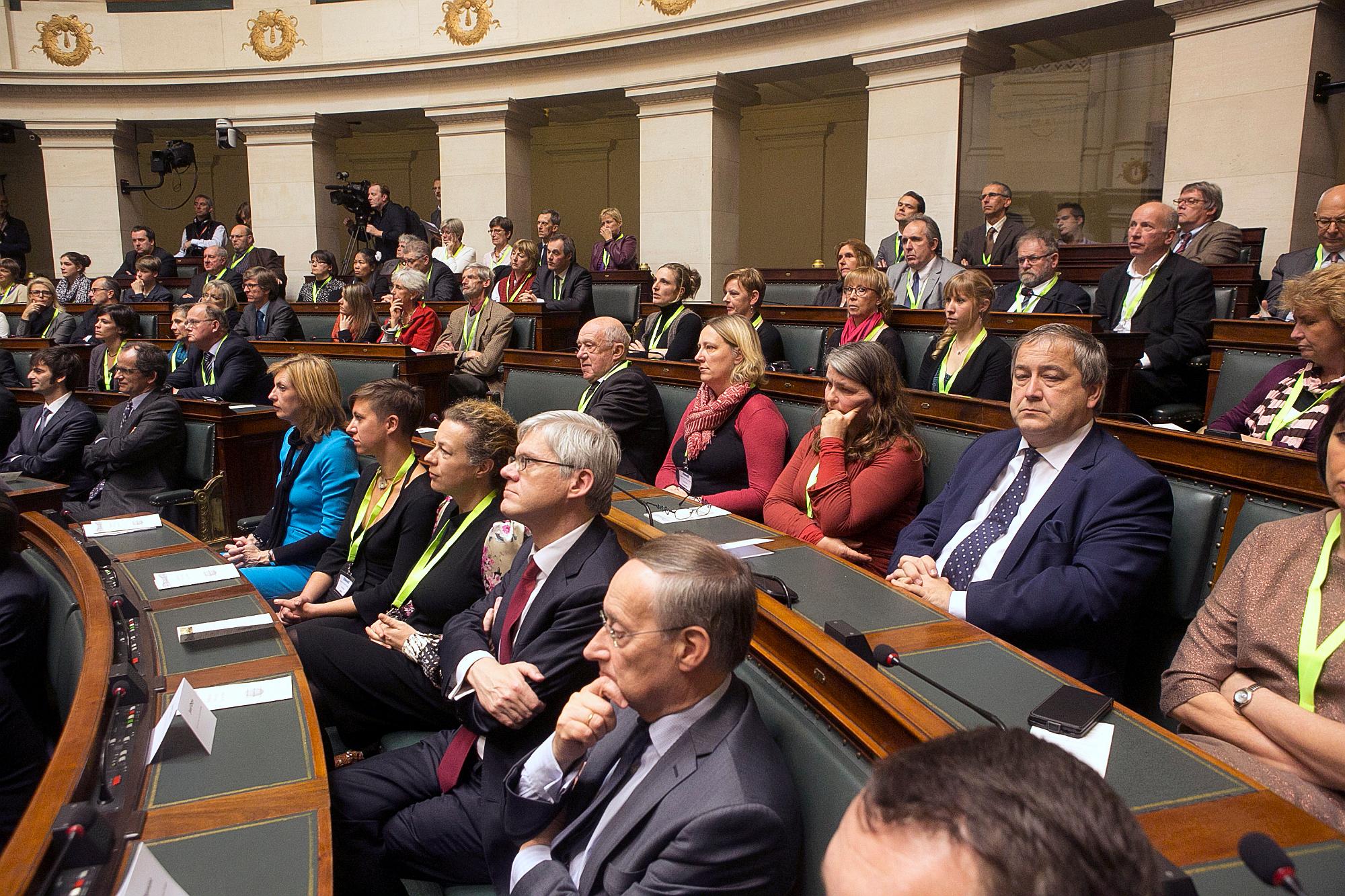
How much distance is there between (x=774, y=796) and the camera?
1196 mm

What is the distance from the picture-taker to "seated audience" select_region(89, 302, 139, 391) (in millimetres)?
5492

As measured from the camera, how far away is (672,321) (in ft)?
17.0

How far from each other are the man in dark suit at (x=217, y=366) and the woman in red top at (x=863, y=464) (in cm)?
349

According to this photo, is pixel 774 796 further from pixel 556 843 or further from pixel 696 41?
pixel 696 41

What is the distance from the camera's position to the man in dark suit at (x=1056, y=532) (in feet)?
6.13

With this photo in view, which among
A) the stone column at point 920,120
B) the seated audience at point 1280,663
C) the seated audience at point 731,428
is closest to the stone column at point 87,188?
the stone column at point 920,120

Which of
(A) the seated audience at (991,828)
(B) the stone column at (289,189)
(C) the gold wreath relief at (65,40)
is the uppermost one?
(C) the gold wreath relief at (65,40)

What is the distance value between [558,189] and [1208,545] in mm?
11425

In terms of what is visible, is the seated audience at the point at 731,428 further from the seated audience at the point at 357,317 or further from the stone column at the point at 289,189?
the stone column at the point at 289,189

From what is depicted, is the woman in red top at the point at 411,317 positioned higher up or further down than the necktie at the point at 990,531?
higher up

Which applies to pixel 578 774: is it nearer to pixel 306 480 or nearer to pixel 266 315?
pixel 306 480

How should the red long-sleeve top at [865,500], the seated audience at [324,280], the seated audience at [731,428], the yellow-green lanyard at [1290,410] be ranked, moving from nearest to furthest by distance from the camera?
the yellow-green lanyard at [1290,410]
the red long-sleeve top at [865,500]
the seated audience at [731,428]
the seated audience at [324,280]

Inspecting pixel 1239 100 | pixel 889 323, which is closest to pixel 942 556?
pixel 889 323

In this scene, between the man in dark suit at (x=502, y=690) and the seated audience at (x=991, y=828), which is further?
the man in dark suit at (x=502, y=690)
